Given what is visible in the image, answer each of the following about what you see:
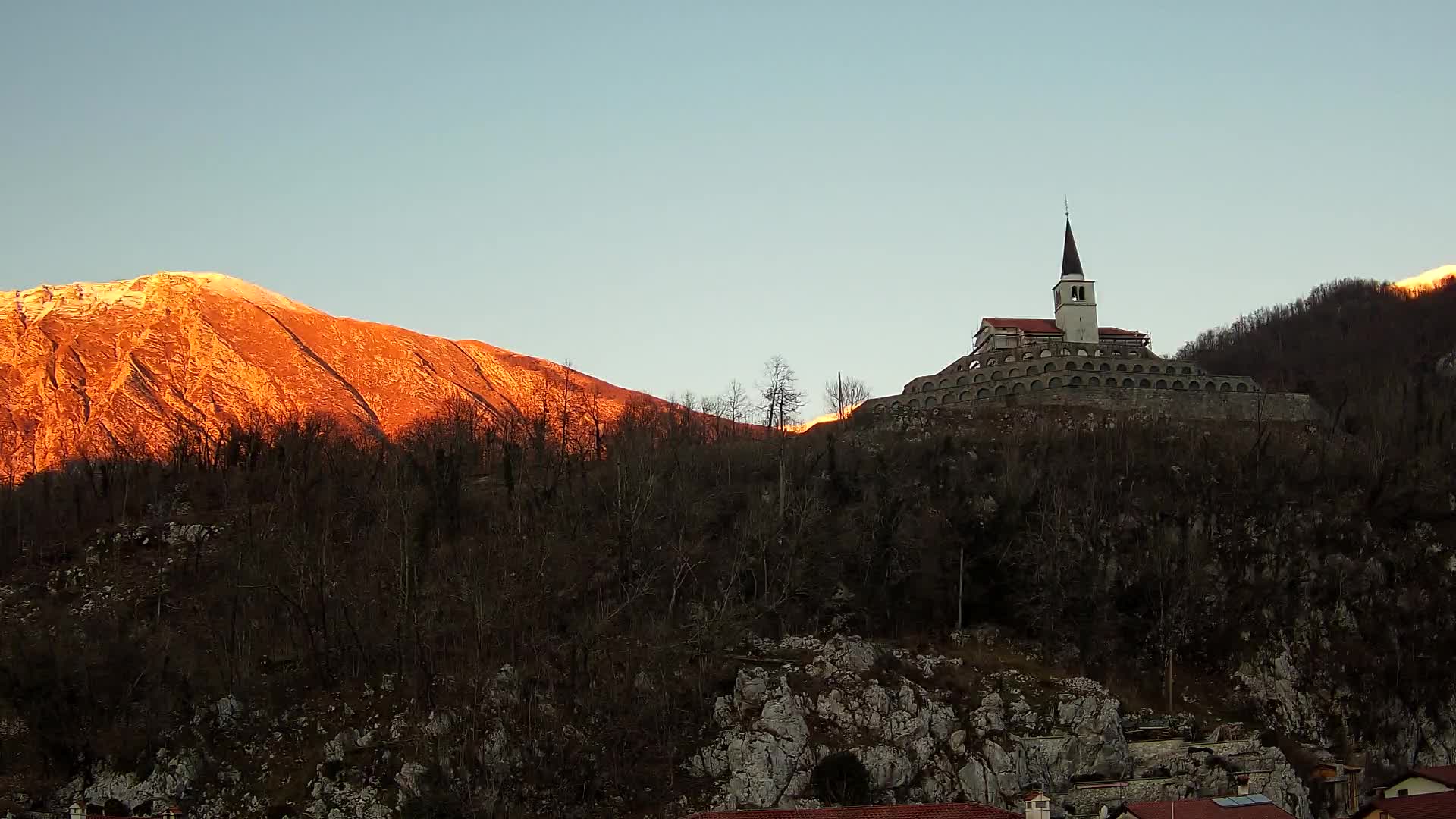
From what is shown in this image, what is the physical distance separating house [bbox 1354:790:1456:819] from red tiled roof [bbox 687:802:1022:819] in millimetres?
12705

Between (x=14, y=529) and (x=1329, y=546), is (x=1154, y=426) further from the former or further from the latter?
(x=14, y=529)

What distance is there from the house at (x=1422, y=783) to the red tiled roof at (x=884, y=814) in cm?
1745

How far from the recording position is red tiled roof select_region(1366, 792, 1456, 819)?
41656 mm

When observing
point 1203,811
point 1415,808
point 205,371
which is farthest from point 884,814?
point 205,371

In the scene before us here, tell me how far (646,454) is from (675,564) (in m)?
13.3

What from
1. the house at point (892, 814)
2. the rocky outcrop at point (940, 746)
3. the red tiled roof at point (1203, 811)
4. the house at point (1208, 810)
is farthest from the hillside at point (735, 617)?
the red tiled roof at point (1203, 811)

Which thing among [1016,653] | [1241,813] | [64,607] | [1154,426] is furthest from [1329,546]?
[64,607]

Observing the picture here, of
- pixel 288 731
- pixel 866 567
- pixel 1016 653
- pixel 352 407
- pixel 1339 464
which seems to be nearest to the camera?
pixel 288 731

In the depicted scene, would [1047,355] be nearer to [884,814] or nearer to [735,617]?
[735,617]

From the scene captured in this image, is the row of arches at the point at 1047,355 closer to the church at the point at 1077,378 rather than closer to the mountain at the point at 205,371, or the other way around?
the church at the point at 1077,378

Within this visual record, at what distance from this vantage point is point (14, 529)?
7856cm

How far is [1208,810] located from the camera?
40.7 m

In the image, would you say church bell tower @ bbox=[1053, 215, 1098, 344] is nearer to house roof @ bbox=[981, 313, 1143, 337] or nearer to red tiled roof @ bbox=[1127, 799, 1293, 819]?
house roof @ bbox=[981, 313, 1143, 337]

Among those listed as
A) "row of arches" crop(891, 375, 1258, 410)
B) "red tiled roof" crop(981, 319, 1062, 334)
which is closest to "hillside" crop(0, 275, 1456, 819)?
"row of arches" crop(891, 375, 1258, 410)
